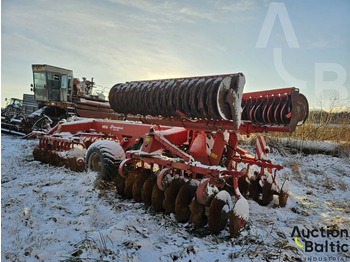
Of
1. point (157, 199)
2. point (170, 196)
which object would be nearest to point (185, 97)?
point (170, 196)

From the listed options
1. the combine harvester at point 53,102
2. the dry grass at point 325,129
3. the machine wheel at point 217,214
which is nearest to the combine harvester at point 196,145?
the machine wheel at point 217,214

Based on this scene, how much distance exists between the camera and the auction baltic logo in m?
2.71

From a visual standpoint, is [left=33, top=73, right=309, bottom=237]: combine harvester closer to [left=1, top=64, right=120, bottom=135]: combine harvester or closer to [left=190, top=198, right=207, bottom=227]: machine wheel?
[left=190, top=198, right=207, bottom=227]: machine wheel

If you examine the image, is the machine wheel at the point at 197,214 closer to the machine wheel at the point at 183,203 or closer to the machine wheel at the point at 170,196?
the machine wheel at the point at 183,203

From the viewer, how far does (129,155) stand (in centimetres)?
391

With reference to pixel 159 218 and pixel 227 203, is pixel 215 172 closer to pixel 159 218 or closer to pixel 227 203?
pixel 227 203

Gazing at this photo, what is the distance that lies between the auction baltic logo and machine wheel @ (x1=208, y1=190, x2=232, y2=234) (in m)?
0.87

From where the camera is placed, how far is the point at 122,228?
2758 mm

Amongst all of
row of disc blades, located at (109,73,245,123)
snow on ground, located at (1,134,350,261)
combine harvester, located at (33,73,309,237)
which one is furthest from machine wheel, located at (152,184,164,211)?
row of disc blades, located at (109,73,245,123)

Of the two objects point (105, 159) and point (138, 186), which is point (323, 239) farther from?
point (105, 159)

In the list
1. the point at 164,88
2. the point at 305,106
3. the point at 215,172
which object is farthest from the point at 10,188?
the point at 305,106

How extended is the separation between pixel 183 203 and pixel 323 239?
1.74m

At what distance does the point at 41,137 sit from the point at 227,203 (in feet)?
19.5

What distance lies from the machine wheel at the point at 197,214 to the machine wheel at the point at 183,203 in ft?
0.48
